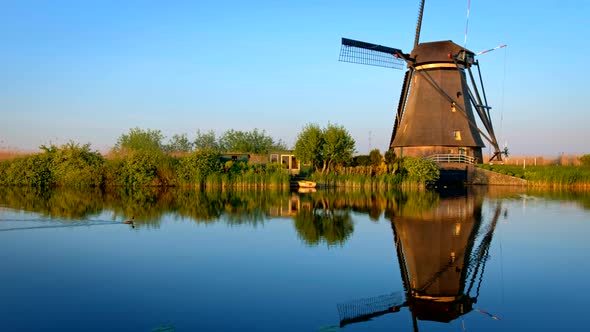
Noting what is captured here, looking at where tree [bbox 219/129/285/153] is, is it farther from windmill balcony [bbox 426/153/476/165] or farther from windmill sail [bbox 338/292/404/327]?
windmill sail [bbox 338/292/404/327]

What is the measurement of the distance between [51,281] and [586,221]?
1588cm

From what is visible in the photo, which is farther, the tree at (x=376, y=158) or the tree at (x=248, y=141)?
the tree at (x=248, y=141)

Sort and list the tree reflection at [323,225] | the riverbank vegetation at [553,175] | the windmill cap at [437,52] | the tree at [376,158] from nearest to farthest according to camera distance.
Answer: the tree reflection at [323,225] < the tree at [376,158] < the riverbank vegetation at [553,175] < the windmill cap at [437,52]

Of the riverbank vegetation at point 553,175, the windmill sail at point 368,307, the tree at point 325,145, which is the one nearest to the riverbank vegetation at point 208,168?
the tree at point 325,145

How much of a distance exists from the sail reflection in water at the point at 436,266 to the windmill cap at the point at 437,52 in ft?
74.5

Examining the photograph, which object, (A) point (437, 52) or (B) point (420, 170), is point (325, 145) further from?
(A) point (437, 52)

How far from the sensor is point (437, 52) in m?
37.9

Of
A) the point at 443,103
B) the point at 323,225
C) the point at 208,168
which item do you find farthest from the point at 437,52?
the point at 323,225

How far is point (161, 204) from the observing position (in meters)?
21.0

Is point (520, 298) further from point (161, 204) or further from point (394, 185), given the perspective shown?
point (394, 185)

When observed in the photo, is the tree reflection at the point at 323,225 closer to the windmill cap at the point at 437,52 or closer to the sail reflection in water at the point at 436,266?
the sail reflection in water at the point at 436,266

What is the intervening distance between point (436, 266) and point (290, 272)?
2.69 m

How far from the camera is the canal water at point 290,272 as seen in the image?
256 inches

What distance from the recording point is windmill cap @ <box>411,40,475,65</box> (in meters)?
37.5
